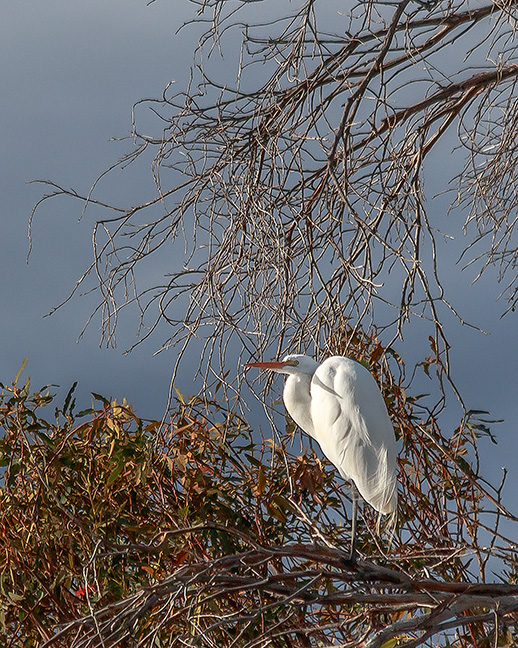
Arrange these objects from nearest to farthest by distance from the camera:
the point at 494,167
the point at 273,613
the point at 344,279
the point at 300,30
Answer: the point at 273,613 < the point at 300,30 < the point at 344,279 < the point at 494,167

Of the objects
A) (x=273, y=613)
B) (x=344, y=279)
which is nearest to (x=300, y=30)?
(x=344, y=279)

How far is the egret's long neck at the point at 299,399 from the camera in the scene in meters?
2.53

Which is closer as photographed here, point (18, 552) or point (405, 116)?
point (18, 552)

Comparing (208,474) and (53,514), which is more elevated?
(208,474)

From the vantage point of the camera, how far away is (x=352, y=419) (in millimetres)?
2439

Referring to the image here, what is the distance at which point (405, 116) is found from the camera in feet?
10.4

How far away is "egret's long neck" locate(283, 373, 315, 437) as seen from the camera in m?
2.53

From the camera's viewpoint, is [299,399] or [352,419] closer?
[352,419]

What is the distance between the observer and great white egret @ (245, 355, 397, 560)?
7.97ft

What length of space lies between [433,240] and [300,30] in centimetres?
75

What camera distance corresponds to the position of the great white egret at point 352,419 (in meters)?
2.43

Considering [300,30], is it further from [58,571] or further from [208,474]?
[58,571]

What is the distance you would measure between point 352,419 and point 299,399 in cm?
19

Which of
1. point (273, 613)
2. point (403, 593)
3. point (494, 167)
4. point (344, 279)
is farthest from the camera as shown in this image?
point (494, 167)
